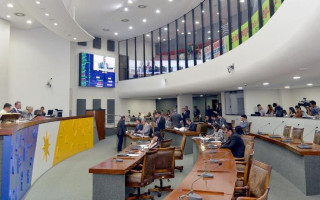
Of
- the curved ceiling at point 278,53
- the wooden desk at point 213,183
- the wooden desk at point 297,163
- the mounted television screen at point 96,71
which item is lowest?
the wooden desk at point 297,163

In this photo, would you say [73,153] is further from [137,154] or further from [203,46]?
[203,46]

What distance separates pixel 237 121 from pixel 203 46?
457 cm

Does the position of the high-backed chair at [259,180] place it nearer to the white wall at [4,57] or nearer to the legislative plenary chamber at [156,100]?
the legislative plenary chamber at [156,100]

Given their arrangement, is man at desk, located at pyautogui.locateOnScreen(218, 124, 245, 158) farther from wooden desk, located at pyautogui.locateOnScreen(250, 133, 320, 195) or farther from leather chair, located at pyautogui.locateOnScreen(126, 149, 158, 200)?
leather chair, located at pyautogui.locateOnScreen(126, 149, 158, 200)

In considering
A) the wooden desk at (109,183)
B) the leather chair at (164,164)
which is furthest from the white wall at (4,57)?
the leather chair at (164,164)

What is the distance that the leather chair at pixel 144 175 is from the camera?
380cm

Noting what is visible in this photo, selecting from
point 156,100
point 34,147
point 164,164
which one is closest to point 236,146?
point 164,164

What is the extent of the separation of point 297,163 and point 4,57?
1071 cm

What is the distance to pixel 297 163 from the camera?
4754 mm

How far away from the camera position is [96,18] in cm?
1238

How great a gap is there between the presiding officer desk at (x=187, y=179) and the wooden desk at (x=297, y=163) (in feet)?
4.75

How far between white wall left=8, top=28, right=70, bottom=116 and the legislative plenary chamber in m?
0.05

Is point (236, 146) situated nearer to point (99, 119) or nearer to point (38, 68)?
point (99, 119)

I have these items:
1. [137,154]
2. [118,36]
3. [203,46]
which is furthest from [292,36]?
[118,36]
